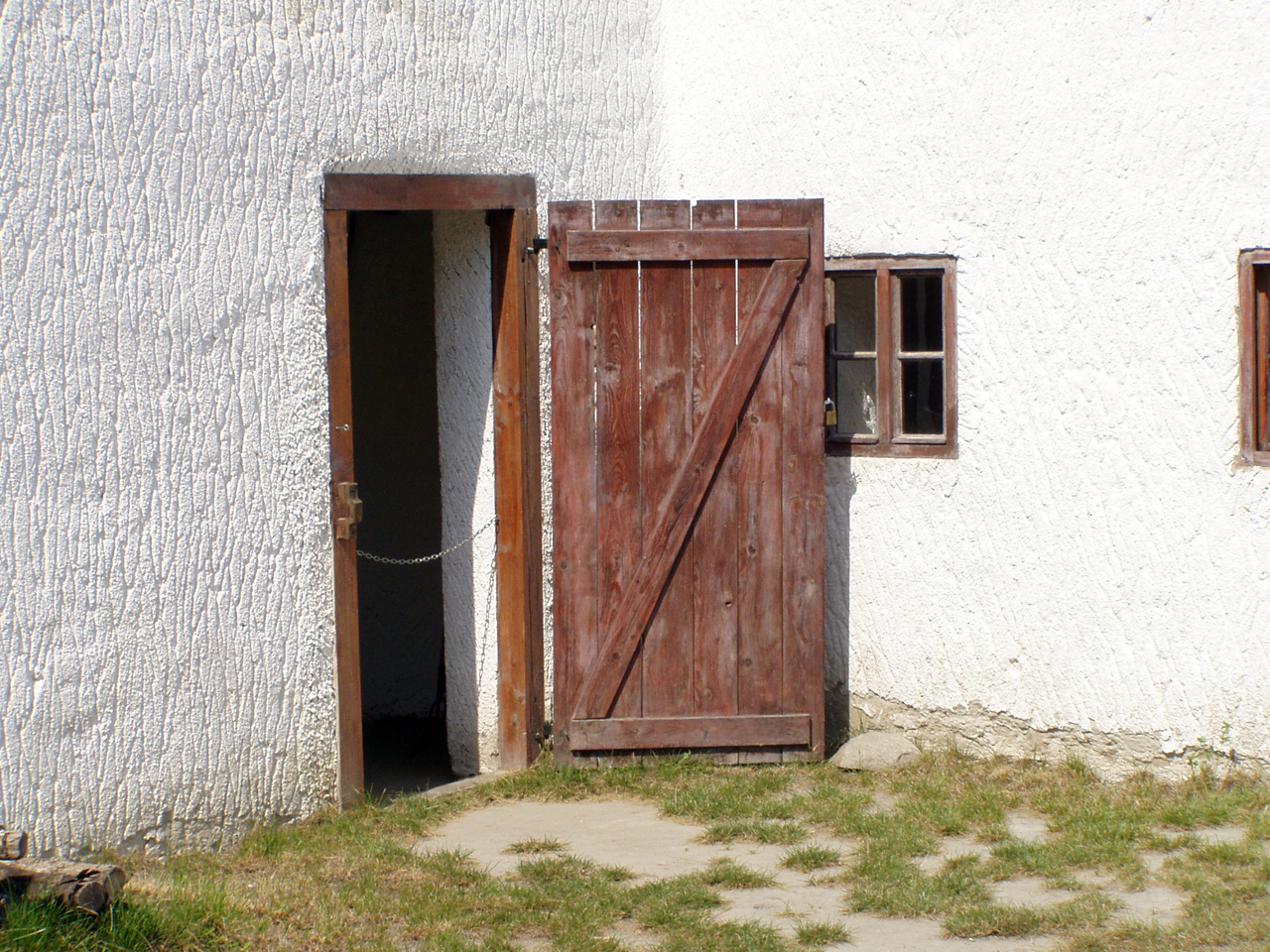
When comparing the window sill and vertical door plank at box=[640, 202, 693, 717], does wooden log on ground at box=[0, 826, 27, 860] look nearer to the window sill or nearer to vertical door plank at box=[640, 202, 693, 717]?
vertical door plank at box=[640, 202, 693, 717]

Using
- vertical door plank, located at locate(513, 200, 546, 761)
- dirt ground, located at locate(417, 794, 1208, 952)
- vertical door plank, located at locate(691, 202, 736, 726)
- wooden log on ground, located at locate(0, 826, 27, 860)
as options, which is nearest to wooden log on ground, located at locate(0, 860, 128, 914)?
wooden log on ground, located at locate(0, 826, 27, 860)

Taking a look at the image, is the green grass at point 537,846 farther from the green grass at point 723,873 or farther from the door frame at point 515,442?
the door frame at point 515,442

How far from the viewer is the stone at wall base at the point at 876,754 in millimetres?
5414

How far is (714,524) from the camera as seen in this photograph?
17.8 ft

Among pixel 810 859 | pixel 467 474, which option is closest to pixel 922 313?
pixel 467 474

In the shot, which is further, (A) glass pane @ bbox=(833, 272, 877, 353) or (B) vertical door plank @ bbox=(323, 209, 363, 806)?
(A) glass pane @ bbox=(833, 272, 877, 353)

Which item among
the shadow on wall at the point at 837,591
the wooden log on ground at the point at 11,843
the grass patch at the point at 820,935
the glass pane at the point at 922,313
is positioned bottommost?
the grass patch at the point at 820,935

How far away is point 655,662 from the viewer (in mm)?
5430

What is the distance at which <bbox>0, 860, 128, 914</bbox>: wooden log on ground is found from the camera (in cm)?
351

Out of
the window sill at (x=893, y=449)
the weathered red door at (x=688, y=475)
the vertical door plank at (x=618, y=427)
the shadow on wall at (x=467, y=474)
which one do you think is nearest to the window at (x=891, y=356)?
the window sill at (x=893, y=449)

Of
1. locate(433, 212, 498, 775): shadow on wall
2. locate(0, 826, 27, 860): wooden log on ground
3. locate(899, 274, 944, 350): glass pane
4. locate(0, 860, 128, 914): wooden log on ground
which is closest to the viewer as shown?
locate(0, 860, 128, 914): wooden log on ground

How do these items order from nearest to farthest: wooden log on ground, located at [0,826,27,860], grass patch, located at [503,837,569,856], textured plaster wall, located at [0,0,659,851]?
wooden log on ground, located at [0,826,27,860] → textured plaster wall, located at [0,0,659,851] → grass patch, located at [503,837,569,856]

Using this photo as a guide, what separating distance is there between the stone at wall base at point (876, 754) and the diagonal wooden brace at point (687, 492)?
94cm

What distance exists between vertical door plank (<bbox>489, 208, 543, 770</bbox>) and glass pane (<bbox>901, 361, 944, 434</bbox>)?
1600 mm
